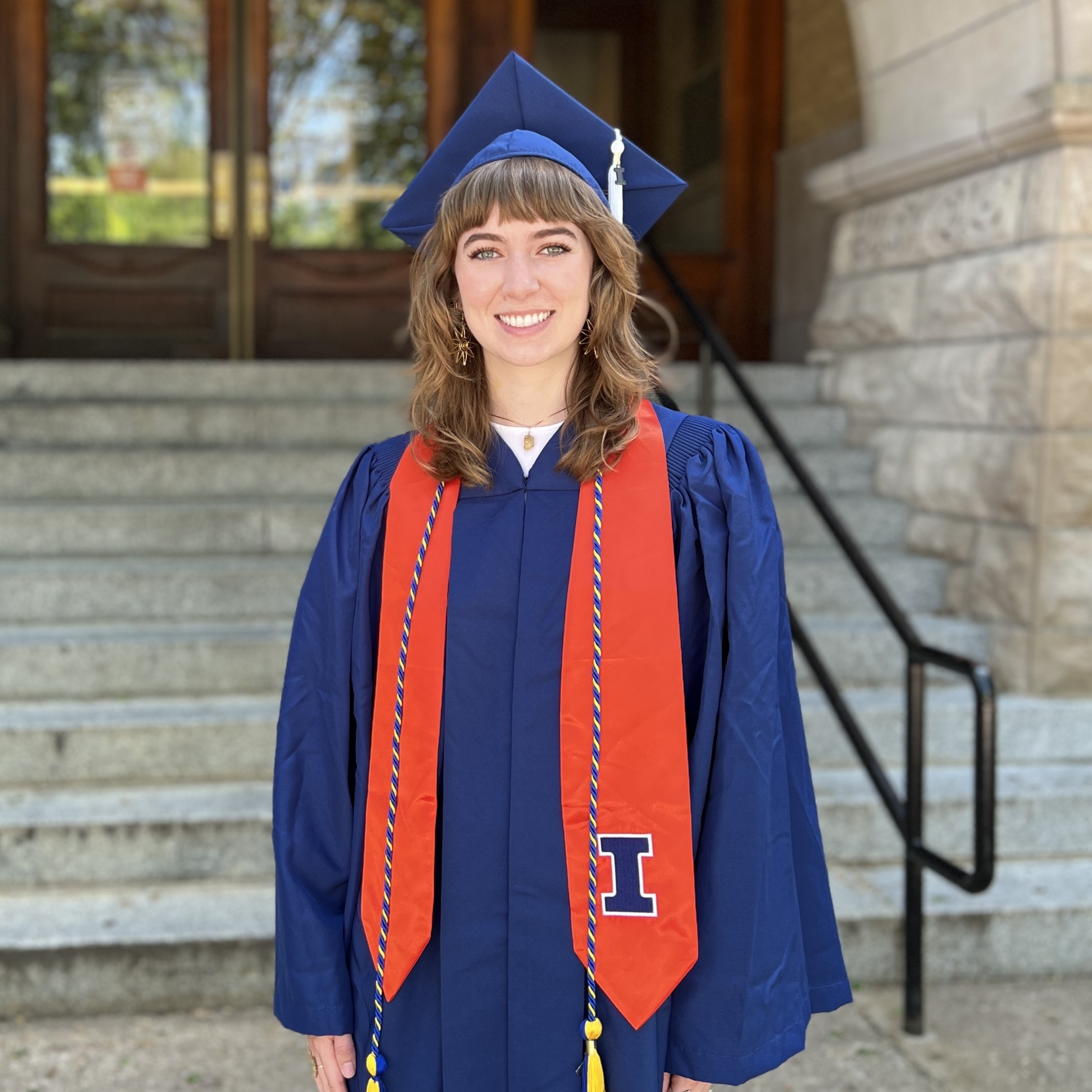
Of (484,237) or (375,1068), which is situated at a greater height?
(484,237)

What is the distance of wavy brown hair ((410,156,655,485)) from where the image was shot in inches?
64.8

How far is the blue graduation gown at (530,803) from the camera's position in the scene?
163cm

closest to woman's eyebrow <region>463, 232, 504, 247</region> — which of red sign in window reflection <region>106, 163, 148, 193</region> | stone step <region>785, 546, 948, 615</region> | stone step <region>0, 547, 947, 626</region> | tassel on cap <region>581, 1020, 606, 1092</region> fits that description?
tassel on cap <region>581, 1020, 606, 1092</region>

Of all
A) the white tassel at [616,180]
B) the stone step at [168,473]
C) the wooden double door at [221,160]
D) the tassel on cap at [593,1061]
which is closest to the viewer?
the tassel on cap at [593,1061]

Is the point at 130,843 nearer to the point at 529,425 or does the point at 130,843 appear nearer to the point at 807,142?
the point at 529,425

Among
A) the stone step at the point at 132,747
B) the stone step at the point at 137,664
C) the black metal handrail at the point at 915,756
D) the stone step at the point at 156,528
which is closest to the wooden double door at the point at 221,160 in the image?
the stone step at the point at 156,528

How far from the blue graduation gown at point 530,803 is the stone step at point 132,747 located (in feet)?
7.27

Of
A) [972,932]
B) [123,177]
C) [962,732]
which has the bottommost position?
[972,932]

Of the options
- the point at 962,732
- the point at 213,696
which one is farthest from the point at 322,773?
the point at 962,732

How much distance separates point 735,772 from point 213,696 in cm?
288

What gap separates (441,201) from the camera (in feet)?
5.68

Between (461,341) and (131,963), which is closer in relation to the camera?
(461,341)

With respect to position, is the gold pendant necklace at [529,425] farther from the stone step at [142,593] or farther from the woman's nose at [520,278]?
the stone step at [142,593]

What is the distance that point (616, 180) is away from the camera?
5.65 ft
